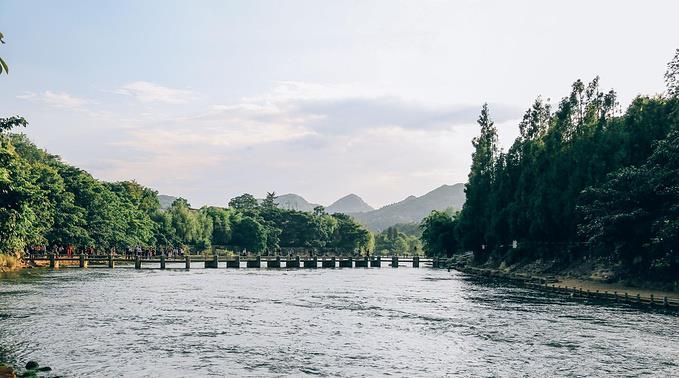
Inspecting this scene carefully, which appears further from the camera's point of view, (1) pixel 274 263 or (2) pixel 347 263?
(2) pixel 347 263

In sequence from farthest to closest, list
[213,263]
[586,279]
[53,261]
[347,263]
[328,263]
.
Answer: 1. [347,263]
2. [328,263]
3. [213,263]
4. [53,261]
5. [586,279]

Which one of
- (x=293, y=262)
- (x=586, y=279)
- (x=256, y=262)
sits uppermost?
(x=256, y=262)

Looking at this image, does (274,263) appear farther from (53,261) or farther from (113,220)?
(53,261)

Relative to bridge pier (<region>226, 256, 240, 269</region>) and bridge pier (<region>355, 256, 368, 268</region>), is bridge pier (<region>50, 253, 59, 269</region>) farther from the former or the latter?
bridge pier (<region>355, 256, 368, 268</region>)

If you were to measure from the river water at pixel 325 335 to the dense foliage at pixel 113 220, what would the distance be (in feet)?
38.6

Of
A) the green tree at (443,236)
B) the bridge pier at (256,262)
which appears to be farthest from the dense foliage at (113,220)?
the green tree at (443,236)

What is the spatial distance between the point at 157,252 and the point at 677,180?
10340 centimetres

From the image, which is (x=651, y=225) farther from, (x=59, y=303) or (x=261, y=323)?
(x=59, y=303)

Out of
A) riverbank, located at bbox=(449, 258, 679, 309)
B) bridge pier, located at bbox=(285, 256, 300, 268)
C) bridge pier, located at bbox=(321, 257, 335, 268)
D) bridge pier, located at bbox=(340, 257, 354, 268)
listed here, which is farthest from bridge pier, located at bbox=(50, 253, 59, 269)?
bridge pier, located at bbox=(340, 257, 354, 268)

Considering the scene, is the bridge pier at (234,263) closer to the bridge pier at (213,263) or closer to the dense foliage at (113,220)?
the bridge pier at (213,263)

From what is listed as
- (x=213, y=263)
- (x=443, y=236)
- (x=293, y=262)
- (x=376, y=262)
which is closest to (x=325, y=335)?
(x=213, y=263)

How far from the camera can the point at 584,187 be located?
64.5m

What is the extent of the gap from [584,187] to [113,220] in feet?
233

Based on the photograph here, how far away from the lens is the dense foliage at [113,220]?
59906 mm
